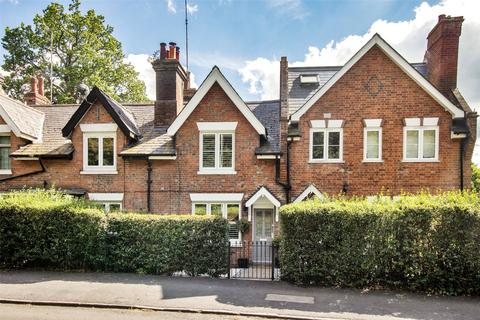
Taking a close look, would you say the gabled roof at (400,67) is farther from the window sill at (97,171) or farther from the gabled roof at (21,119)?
the gabled roof at (21,119)

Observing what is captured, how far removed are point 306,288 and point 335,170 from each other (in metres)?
5.98

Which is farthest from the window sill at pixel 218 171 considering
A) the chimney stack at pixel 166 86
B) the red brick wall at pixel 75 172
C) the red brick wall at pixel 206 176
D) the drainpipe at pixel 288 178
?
the red brick wall at pixel 75 172

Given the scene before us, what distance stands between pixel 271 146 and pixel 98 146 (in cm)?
828

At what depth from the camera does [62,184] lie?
14.9 m

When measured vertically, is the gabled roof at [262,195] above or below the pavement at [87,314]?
above

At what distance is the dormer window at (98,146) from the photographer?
15.0 metres

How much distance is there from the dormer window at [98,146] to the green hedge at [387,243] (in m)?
9.31

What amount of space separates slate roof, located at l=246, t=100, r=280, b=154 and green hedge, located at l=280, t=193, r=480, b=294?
4512 mm

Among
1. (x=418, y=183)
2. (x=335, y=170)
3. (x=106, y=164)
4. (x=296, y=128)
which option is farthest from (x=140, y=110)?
(x=418, y=183)

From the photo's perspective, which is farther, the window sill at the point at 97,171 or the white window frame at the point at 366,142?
the window sill at the point at 97,171

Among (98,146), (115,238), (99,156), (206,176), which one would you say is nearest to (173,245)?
(115,238)

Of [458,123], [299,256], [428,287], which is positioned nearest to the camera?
[428,287]

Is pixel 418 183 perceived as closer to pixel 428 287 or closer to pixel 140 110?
pixel 428 287

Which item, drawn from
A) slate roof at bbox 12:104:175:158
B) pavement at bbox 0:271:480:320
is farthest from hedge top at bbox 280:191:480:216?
slate roof at bbox 12:104:175:158
